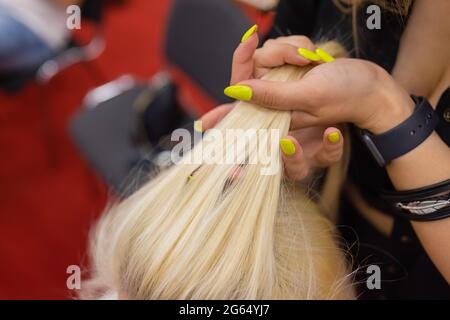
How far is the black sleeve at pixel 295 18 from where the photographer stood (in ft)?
2.37

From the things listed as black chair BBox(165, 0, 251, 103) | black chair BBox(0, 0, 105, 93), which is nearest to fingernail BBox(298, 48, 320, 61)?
black chair BBox(165, 0, 251, 103)

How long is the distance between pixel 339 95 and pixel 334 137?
0.17 ft

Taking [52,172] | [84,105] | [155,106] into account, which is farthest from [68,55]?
[155,106]

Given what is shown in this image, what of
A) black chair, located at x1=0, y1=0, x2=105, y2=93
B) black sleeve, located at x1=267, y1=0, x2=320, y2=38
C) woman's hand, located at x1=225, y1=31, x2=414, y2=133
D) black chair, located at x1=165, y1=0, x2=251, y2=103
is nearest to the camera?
woman's hand, located at x1=225, y1=31, x2=414, y2=133

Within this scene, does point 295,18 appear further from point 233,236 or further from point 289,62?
point 233,236

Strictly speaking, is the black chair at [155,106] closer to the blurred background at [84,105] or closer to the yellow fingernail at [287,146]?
the blurred background at [84,105]

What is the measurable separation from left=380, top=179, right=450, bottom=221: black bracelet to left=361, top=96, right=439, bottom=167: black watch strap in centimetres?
5

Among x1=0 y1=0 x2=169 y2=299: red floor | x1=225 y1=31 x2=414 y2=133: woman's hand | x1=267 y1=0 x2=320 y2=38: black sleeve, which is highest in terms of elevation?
x1=267 y1=0 x2=320 y2=38: black sleeve

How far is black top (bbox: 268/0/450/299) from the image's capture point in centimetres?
63

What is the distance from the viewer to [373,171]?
0.70 meters

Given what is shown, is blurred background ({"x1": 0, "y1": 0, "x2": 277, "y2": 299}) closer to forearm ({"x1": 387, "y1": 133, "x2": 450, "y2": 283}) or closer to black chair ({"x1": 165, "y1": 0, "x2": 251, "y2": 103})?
black chair ({"x1": 165, "y1": 0, "x2": 251, "y2": 103})

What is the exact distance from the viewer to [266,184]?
0.57 metres

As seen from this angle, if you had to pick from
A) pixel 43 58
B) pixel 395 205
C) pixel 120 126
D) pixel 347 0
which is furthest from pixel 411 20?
pixel 43 58

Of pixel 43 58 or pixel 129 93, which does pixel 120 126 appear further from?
pixel 43 58
